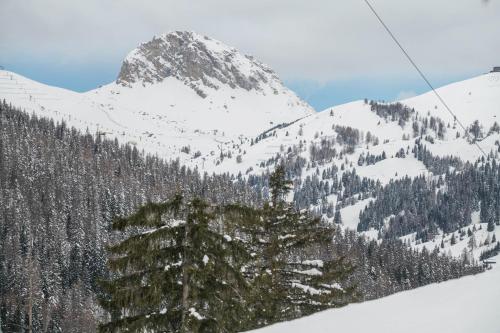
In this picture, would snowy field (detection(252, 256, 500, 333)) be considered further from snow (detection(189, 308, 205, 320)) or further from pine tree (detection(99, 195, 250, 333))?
pine tree (detection(99, 195, 250, 333))

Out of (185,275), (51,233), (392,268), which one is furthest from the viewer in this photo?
(392,268)

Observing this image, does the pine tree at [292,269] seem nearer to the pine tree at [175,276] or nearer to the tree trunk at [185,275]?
the pine tree at [175,276]

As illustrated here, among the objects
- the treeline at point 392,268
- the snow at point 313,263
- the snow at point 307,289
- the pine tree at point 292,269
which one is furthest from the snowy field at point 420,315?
the treeline at point 392,268

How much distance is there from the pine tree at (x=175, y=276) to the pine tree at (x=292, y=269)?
5507 millimetres

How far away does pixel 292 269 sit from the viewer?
66.2 ft

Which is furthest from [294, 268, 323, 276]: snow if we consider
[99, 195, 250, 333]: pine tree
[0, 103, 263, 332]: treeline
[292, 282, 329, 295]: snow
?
[0, 103, 263, 332]: treeline

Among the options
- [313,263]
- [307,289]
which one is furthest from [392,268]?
[307,289]

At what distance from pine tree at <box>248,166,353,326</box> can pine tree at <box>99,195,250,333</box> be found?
5507 mm

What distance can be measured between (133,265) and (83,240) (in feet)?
426

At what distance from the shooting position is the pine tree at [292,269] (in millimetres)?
19161

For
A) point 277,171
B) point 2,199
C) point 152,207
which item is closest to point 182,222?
point 152,207

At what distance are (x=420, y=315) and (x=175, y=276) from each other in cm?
640

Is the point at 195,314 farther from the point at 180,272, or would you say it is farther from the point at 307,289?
the point at 307,289

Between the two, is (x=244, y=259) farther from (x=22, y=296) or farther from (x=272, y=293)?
(x=22, y=296)
